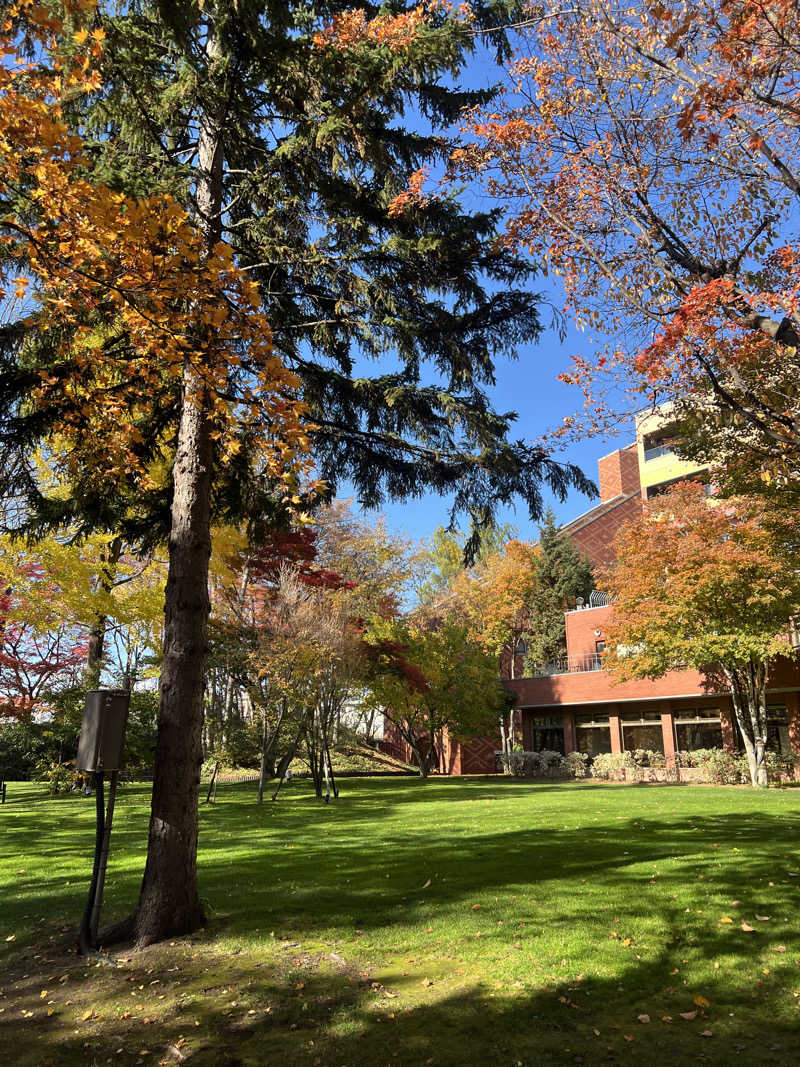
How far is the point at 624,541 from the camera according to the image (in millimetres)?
21688

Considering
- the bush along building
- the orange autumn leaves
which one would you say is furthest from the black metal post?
the bush along building

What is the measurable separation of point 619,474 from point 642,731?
21115 millimetres

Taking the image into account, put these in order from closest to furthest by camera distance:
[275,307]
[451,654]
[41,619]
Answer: [275,307]
[41,619]
[451,654]

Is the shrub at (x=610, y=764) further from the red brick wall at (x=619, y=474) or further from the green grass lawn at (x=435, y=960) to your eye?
the red brick wall at (x=619, y=474)

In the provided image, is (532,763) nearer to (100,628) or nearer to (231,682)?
(231,682)

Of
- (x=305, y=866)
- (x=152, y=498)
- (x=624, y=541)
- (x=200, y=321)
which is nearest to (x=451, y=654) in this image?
(x=624, y=541)

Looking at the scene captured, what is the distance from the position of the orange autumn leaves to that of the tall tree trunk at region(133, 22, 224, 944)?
1.27ft

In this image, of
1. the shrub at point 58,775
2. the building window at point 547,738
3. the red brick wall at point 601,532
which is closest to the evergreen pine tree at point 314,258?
the shrub at point 58,775

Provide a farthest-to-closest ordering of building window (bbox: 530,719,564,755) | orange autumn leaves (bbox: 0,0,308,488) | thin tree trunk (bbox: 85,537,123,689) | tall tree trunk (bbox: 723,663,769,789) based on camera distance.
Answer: building window (bbox: 530,719,564,755) → tall tree trunk (bbox: 723,663,769,789) → thin tree trunk (bbox: 85,537,123,689) → orange autumn leaves (bbox: 0,0,308,488)

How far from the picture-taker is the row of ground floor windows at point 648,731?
2258cm

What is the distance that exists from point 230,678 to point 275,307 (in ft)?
51.4

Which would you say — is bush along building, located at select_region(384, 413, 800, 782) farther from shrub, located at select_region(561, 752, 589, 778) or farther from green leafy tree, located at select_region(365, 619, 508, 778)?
green leafy tree, located at select_region(365, 619, 508, 778)

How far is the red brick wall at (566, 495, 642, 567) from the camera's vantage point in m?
41.9

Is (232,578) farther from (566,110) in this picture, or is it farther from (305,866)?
(566,110)
